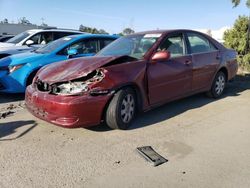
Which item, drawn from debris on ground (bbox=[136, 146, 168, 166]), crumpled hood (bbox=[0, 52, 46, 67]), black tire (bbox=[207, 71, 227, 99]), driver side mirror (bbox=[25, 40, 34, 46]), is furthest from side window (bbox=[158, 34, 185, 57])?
driver side mirror (bbox=[25, 40, 34, 46])

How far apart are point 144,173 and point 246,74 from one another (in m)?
7.92

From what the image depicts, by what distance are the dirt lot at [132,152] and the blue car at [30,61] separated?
121cm

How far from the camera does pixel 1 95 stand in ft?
26.3

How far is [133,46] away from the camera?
19.9 feet

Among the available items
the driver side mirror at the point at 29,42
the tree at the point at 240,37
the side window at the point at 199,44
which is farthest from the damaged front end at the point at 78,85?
the tree at the point at 240,37

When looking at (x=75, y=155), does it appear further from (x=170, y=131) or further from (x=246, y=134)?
(x=246, y=134)

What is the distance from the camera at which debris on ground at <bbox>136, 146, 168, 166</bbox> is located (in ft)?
13.4

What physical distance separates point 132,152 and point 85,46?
190 inches

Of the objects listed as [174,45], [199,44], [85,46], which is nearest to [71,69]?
[174,45]

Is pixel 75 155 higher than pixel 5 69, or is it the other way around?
pixel 5 69

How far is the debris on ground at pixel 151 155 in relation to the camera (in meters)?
4.07

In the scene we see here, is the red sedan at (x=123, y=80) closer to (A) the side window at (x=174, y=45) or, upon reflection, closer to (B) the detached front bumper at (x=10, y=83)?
(A) the side window at (x=174, y=45)

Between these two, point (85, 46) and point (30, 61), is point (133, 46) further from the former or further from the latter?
point (85, 46)

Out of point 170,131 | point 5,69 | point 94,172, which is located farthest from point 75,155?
point 5,69
